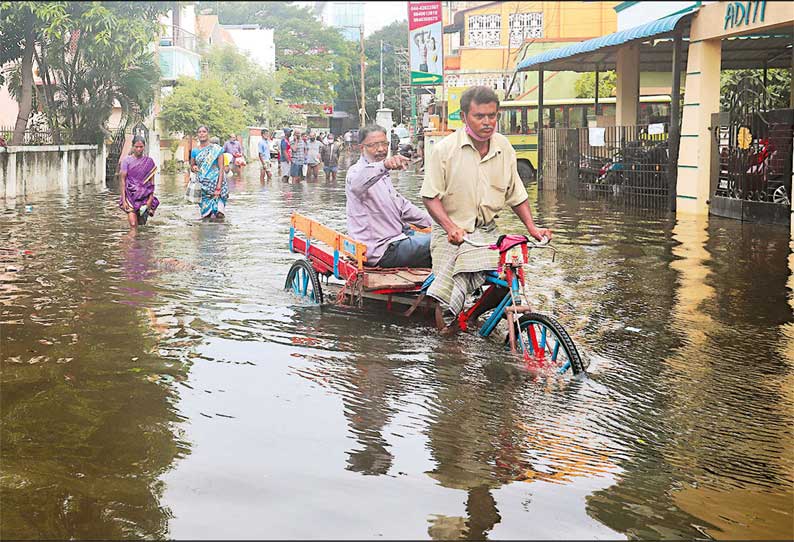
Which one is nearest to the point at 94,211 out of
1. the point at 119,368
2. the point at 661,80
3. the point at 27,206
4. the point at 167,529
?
the point at 27,206

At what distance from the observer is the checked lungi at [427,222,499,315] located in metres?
7.00

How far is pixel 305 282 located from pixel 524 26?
39.5 meters

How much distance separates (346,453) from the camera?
4852mm

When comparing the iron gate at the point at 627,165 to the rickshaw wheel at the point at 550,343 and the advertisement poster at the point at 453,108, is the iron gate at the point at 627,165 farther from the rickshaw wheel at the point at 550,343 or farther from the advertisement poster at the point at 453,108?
the rickshaw wheel at the point at 550,343

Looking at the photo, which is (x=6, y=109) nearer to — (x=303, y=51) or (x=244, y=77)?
(x=244, y=77)

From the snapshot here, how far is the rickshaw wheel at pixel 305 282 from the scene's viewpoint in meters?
8.93

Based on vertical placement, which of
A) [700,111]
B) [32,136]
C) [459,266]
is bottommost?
[459,266]

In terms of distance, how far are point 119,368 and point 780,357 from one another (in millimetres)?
4228

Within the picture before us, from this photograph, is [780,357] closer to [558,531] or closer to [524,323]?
[524,323]

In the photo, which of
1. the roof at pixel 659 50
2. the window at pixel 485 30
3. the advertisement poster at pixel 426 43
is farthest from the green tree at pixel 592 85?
the roof at pixel 659 50

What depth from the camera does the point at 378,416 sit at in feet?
18.1

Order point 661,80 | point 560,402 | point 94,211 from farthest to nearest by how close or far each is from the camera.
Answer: point 661,80
point 94,211
point 560,402

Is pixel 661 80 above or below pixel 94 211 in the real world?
above

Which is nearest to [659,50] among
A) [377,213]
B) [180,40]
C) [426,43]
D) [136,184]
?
[426,43]
